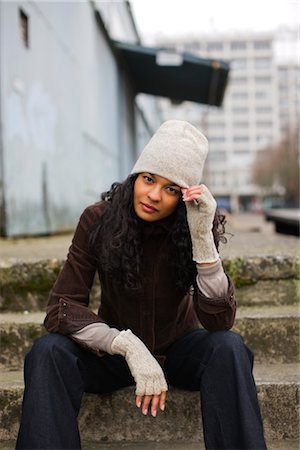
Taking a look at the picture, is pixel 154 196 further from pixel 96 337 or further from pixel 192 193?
pixel 96 337

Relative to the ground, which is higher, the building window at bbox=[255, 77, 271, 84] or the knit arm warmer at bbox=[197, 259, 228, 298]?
the building window at bbox=[255, 77, 271, 84]

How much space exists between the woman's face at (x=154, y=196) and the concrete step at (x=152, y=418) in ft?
2.59

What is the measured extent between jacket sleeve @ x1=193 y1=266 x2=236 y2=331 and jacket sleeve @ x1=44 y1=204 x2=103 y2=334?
0.41m

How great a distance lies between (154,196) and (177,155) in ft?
0.61

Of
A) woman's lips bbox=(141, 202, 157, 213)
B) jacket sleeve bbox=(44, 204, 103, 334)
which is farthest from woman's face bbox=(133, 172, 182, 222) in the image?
jacket sleeve bbox=(44, 204, 103, 334)

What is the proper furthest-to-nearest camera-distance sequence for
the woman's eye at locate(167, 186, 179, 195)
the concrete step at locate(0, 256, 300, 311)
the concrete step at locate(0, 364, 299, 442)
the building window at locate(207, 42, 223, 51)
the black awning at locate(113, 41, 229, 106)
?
1. the building window at locate(207, 42, 223, 51)
2. the black awning at locate(113, 41, 229, 106)
3. the concrete step at locate(0, 256, 300, 311)
4. the concrete step at locate(0, 364, 299, 442)
5. the woman's eye at locate(167, 186, 179, 195)

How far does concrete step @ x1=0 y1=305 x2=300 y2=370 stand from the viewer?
2.89m

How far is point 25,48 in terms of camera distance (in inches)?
236

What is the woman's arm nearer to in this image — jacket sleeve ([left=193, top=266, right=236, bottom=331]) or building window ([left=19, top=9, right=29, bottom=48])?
jacket sleeve ([left=193, top=266, right=236, bottom=331])

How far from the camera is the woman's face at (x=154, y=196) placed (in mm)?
2268

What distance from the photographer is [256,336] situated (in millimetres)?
2947

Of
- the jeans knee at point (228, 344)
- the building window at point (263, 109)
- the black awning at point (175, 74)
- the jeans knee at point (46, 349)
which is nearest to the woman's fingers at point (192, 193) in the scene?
the jeans knee at point (228, 344)

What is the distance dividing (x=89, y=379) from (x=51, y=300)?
356mm

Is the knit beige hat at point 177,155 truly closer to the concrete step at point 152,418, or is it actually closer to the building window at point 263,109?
the concrete step at point 152,418
